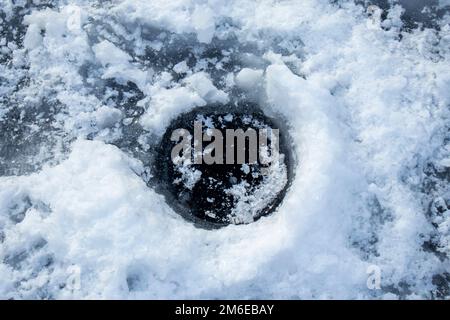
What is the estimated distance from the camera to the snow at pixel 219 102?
2166 millimetres

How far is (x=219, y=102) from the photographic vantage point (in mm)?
2727

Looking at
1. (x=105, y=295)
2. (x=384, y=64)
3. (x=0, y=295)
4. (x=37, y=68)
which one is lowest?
(x=0, y=295)

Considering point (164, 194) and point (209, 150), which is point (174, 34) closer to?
point (209, 150)

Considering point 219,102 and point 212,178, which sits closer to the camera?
point 212,178

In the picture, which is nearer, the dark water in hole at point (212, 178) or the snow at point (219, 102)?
the snow at point (219, 102)

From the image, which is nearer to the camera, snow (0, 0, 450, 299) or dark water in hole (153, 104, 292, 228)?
snow (0, 0, 450, 299)

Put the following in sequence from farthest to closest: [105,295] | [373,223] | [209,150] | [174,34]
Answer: [174,34]
[209,150]
[373,223]
[105,295]

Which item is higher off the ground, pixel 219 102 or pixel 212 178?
pixel 219 102

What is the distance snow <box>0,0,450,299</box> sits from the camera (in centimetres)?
217

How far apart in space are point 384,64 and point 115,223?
202 centimetres

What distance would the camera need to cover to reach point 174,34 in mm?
2973

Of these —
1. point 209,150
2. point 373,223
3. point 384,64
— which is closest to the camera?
point 373,223

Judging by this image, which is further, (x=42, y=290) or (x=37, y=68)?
(x=37, y=68)
